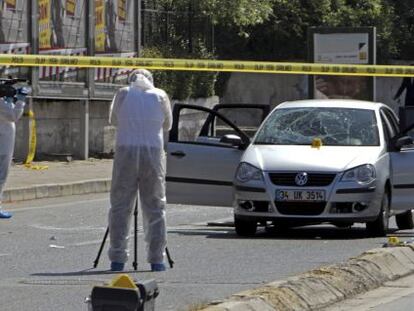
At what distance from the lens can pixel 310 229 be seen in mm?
15633

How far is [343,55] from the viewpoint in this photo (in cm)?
2816

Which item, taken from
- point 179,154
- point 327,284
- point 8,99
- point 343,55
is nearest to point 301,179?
point 179,154

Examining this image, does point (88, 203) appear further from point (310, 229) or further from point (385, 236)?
point (385, 236)

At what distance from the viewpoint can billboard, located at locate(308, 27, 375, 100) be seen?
1097 inches

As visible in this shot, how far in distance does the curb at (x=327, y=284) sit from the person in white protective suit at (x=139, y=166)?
1424mm

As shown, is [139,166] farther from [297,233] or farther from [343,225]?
[297,233]

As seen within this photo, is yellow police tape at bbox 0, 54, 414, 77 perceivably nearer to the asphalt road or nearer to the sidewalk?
the asphalt road

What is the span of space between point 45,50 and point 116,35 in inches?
116

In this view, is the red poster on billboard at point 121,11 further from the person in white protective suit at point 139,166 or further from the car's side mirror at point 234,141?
the person in white protective suit at point 139,166

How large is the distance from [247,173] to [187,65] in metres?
5.01

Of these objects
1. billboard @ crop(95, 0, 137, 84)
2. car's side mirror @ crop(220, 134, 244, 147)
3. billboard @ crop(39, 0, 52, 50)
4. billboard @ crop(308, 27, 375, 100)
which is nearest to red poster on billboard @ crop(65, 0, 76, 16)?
billboard @ crop(39, 0, 52, 50)

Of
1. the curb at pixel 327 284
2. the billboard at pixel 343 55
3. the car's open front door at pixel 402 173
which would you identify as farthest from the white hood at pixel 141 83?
the billboard at pixel 343 55

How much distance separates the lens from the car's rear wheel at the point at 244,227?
14348 mm

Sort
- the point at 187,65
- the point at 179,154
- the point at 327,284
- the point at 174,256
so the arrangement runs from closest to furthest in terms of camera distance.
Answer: the point at 327,284, the point at 174,256, the point at 179,154, the point at 187,65
